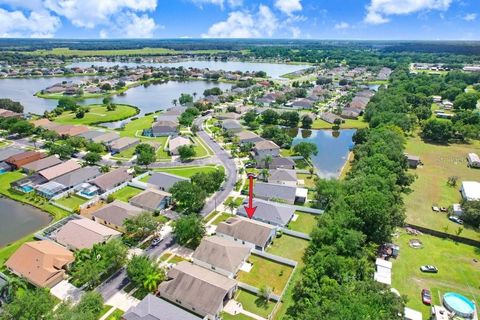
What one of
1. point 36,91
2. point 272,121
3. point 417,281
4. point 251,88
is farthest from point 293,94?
point 36,91

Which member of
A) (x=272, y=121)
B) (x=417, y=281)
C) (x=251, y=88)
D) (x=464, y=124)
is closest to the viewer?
(x=417, y=281)

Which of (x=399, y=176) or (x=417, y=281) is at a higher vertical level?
(x=399, y=176)

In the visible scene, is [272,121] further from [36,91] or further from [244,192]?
[36,91]

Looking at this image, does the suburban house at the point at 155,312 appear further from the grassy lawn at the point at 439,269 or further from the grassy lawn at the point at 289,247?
the grassy lawn at the point at 439,269

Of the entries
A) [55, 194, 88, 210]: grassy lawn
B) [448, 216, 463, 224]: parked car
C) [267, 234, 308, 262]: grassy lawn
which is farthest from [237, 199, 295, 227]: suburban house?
[55, 194, 88, 210]: grassy lawn

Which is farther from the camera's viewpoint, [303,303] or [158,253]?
[158,253]
